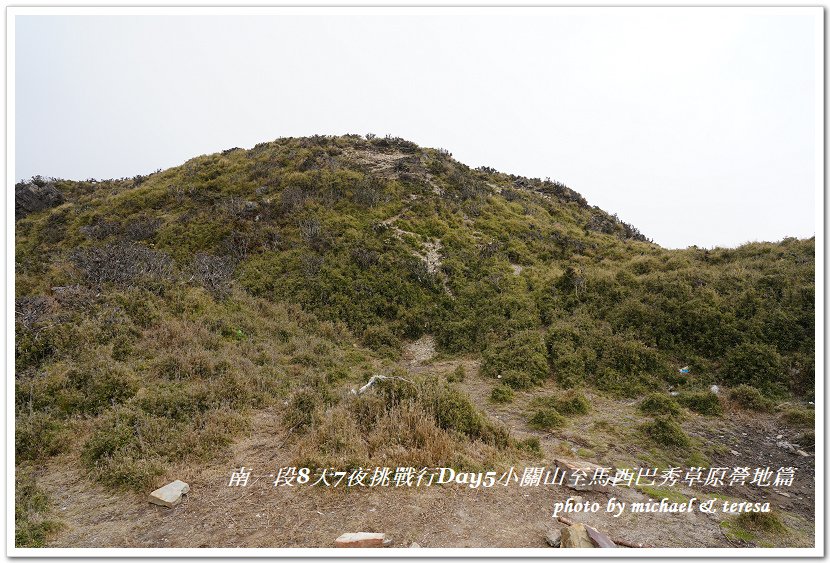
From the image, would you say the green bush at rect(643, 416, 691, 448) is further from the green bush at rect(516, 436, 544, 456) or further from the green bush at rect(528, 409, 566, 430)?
the green bush at rect(516, 436, 544, 456)

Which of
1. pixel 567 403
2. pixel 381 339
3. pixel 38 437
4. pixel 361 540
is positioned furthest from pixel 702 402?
pixel 38 437

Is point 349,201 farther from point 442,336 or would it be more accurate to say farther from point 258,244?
point 442,336

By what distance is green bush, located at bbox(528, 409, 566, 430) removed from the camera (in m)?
8.06

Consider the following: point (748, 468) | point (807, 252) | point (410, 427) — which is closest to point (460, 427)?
point (410, 427)

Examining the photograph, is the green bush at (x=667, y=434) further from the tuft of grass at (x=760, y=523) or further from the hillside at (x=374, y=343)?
the tuft of grass at (x=760, y=523)

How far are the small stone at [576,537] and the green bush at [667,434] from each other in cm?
437

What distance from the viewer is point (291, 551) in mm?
3908

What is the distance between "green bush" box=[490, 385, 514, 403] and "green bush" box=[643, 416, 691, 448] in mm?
2929

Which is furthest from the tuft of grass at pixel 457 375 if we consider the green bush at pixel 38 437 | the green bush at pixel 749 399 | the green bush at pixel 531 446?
the green bush at pixel 38 437

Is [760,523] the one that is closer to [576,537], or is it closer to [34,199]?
[576,537]

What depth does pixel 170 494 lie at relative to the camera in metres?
5.12

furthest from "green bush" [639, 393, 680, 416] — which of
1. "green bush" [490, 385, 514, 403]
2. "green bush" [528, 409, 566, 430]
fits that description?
"green bush" [490, 385, 514, 403]

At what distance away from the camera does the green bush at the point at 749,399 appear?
8867 millimetres

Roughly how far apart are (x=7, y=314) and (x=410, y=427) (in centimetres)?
545
